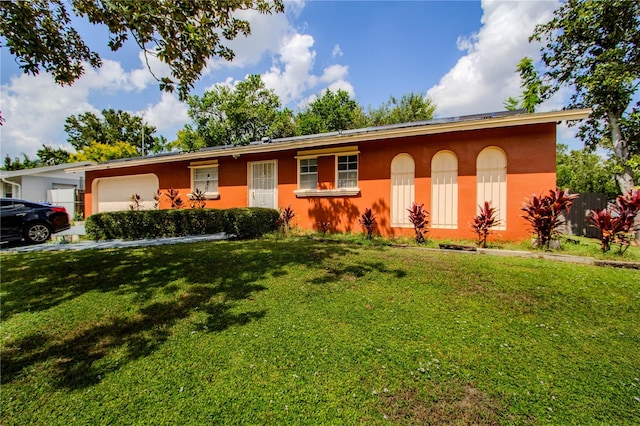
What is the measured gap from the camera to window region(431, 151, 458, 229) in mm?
7629

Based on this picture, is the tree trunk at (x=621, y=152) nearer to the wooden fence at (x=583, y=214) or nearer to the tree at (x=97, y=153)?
the wooden fence at (x=583, y=214)

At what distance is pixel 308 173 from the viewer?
9.73 meters

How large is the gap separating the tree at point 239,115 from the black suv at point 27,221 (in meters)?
18.8

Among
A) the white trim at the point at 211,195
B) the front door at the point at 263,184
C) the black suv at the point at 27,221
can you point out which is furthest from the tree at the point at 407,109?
the black suv at the point at 27,221

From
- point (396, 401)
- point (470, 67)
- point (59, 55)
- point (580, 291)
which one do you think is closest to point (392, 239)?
point (580, 291)

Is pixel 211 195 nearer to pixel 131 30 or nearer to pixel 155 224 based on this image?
pixel 155 224

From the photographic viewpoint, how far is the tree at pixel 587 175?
17.6m

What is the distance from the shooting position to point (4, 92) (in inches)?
202

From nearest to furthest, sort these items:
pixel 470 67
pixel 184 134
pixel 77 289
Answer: pixel 77 289, pixel 470 67, pixel 184 134

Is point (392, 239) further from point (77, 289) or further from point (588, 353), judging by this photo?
point (77, 289)

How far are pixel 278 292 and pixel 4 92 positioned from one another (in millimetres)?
6287

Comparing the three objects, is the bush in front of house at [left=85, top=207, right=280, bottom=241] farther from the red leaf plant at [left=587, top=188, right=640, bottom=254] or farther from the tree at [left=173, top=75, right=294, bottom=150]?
the tree at [left=173, top=75, right=294, bottom=150]

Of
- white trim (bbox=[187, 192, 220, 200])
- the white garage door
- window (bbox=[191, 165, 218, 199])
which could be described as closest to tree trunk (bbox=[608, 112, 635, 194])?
white trim (bbox=[187, 192, 220, 200])

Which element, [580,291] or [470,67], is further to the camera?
[470,67]
